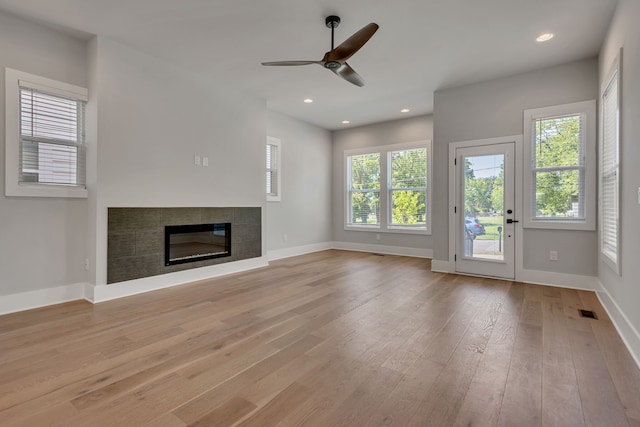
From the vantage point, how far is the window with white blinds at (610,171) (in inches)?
115

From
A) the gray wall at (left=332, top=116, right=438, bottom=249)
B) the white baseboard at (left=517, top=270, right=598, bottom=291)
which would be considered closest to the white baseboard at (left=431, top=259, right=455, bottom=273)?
the white baseboard at (left=517, top=270, right=598, bottom=291)

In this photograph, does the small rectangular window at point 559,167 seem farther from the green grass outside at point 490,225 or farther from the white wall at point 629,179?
the white wall at point 629,179

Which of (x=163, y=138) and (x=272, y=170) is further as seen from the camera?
(x=272, y=170)

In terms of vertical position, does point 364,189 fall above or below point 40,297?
above

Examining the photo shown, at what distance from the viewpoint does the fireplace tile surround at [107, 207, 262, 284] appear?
12.0 feet

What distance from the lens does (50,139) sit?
11.3 feet

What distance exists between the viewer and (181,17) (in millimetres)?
3188

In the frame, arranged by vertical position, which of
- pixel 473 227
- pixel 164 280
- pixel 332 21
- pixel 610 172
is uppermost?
pixel 332 21

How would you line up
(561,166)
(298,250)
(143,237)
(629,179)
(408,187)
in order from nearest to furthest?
1. (629,179)
2. (143,237)
3. (561,166)
4. (408,187)
5. (298,250)

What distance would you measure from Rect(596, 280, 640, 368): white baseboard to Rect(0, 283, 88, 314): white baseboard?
5.16 metres

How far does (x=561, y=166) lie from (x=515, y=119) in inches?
34.9

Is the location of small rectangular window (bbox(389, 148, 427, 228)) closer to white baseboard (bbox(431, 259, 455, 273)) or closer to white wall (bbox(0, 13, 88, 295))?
white baseboard (bbox(431, 259, 455, 273))

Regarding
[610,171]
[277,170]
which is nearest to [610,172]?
[610,171]

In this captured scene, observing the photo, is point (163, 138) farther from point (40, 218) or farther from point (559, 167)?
point (559, 167)
